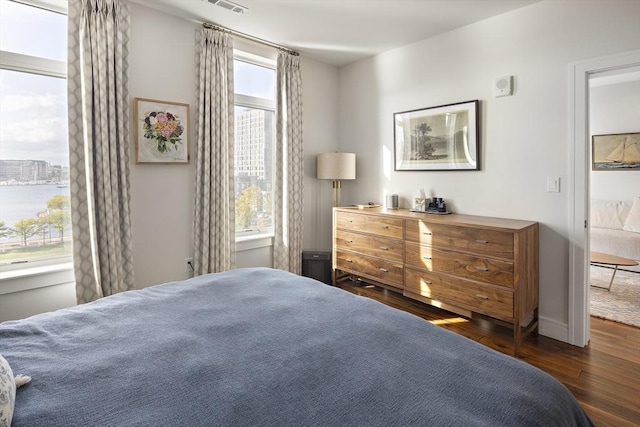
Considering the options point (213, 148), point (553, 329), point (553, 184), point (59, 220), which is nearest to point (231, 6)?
point (213, 148)

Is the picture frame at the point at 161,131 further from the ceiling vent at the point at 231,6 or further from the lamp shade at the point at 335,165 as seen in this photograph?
the lamp shade at the point at 335,165

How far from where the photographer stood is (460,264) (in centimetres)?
280

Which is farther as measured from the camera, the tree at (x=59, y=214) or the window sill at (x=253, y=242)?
the window sill at (x=253, y=242)

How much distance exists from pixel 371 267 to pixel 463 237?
1.05 metres

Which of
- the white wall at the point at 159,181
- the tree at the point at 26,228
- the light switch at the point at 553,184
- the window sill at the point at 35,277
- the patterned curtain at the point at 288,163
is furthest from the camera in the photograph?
the patterned curtain at the point at 288,163

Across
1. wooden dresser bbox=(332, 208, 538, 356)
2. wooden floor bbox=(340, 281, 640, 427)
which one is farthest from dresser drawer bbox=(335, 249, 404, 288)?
wooden floor bbox=(340, 281, 640, 427)

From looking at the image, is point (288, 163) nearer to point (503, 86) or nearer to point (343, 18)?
point (343, 18)

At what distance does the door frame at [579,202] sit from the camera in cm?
258

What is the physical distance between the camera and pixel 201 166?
321 centimetres

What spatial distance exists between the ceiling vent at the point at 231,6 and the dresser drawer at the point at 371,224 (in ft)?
7.02

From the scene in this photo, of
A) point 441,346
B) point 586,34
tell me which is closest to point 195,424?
point 441,346

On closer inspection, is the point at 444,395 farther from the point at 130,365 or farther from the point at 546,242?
the point at 546,242

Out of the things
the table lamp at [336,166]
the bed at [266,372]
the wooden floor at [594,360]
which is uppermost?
the table lamp at [336,166]

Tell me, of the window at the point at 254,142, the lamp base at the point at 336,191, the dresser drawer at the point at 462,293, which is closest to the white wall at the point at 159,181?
the window at the point at 254,142
